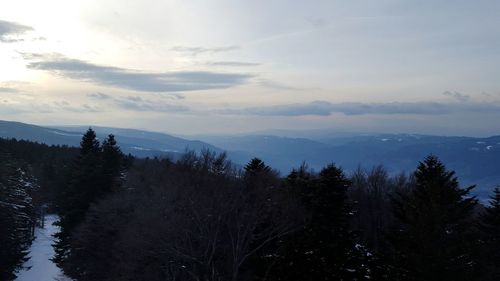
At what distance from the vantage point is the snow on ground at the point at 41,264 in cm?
5228

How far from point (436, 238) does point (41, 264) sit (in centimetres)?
5444

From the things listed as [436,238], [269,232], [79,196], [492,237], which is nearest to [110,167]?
[79,196]

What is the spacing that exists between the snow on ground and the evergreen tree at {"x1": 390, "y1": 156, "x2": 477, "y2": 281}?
33351 millimetres

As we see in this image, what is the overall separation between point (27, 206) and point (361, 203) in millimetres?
40021

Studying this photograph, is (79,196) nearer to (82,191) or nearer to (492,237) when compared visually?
(82,191)

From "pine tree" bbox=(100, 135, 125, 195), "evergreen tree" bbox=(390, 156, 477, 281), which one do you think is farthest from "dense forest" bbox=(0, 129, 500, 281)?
"pine tree" bbox=(100, 135, 125, 195)

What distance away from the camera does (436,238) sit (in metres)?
17.1

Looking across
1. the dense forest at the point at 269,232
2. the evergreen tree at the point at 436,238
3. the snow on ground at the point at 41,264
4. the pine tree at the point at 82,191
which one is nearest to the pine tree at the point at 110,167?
the pine tree at the point at 82,191

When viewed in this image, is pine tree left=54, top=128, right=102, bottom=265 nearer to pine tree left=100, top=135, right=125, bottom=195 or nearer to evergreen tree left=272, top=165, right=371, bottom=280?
pine tree left=100, top=135, right=125, bottom=195

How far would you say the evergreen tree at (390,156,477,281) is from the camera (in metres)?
16.6

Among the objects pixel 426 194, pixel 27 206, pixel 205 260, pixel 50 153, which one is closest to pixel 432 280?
pixel 426 194

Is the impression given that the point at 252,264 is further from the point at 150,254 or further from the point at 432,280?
the point at 432,280

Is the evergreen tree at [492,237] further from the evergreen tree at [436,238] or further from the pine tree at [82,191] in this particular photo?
the pine tree at [82,191]

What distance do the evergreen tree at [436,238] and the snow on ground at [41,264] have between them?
1313 inches
